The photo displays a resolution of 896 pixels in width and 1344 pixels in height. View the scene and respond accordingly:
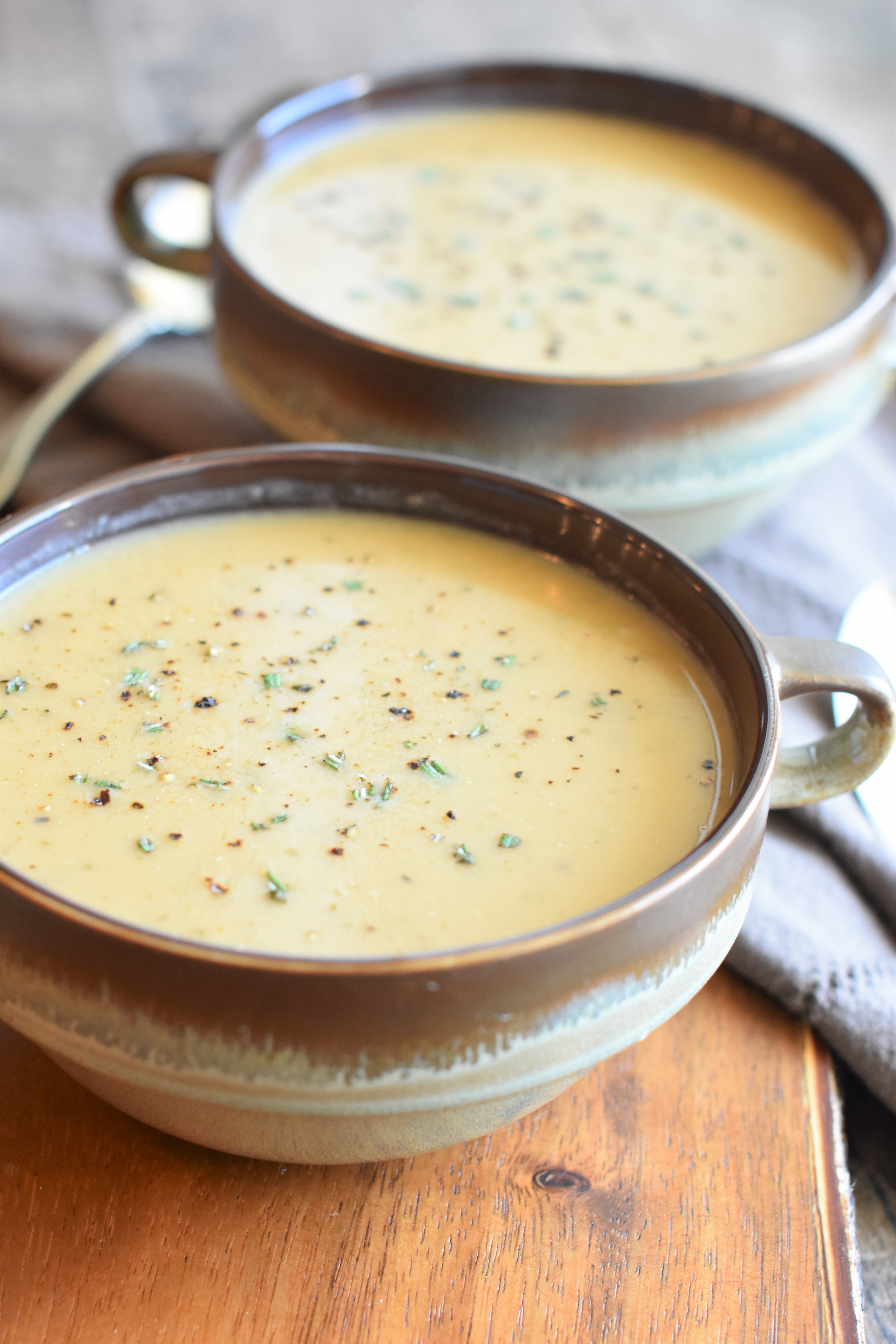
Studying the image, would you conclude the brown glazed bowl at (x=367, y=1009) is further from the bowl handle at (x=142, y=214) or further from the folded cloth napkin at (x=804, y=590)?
the bowl handle at (x=142, y=214)

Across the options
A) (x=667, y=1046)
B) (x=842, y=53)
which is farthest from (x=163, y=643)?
(x=842, y=53)

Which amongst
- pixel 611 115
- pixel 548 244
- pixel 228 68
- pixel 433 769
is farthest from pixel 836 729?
pixel 228 68

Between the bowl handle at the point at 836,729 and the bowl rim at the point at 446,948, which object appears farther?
the bowl handle at the point at 836,729

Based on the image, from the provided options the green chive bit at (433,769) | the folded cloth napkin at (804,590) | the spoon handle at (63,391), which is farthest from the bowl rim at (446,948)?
the spoon handle at (63,391)

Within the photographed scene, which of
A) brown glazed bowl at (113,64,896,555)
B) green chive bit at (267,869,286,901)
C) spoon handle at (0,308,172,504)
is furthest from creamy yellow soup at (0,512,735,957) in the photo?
spoon handle at (0,308,172,504)

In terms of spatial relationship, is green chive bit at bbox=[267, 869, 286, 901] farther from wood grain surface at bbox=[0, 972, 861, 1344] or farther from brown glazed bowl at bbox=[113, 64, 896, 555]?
brown glazed bowl at bbox=[113, 64, 896, 555]

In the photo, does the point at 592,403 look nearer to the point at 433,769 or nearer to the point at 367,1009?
the point at 433,769

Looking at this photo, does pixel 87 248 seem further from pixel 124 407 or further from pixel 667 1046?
Answer: pixel 667 1046
